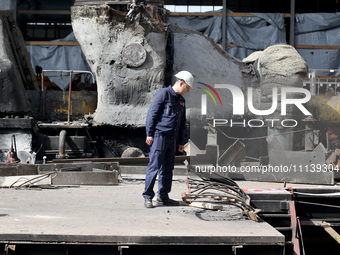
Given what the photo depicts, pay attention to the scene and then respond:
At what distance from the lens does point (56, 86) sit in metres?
19.1

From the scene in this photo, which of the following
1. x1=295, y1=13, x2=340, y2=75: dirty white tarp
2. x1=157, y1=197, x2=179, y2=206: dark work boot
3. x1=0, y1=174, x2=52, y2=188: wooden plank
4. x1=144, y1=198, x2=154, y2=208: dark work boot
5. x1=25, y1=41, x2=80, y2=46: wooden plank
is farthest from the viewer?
x1=295, y1=13, x2=340, y2=75: dirty white tarp

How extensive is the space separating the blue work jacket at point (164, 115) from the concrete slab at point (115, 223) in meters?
0.90

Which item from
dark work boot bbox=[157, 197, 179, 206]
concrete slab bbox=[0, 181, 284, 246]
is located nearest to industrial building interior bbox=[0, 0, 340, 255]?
concrete slab bbox=[0, 181, 284, 246]

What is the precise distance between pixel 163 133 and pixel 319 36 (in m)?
15.3

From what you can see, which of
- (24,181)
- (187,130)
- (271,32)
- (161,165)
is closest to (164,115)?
(161,165)

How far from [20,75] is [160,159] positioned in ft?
26.5

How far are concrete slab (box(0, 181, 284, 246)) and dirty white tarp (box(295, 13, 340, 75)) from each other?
1384cm

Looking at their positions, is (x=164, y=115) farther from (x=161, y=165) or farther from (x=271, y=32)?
(x=271, y=32)

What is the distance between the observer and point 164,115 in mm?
7656

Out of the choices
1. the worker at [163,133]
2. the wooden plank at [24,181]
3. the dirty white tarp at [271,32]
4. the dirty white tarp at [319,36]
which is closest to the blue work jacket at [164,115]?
the worker at [163,133]

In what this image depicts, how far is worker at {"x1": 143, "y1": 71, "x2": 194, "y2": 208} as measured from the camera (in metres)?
7.59

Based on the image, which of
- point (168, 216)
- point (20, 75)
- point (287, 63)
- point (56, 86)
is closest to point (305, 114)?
point (287, 63)

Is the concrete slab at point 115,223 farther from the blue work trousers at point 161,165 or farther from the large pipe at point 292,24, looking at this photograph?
the large pipe at point 292,24

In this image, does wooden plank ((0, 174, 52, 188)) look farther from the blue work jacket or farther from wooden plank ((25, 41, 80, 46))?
wooden plank ((25, 41, 80, 46))
